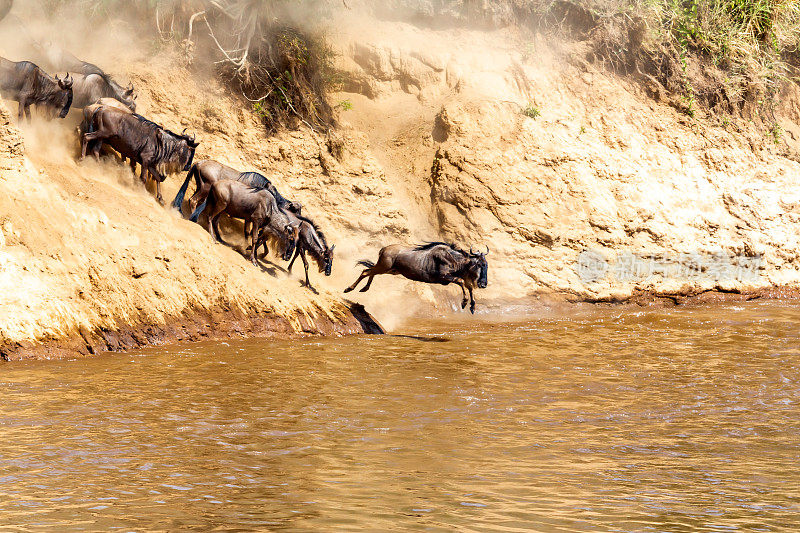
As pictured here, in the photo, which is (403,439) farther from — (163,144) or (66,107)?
(66,107)

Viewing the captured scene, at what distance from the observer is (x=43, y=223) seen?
10.6 m

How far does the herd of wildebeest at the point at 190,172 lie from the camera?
1250 cm

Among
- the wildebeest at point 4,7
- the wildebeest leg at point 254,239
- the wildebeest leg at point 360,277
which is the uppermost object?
the wildebeest at point 4,7

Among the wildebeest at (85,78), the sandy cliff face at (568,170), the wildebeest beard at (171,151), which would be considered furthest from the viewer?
the sandy cliff face at (568,170)

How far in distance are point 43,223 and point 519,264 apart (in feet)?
27.8

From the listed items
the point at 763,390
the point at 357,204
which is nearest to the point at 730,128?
the point at 357,204

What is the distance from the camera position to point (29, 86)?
40.2ft

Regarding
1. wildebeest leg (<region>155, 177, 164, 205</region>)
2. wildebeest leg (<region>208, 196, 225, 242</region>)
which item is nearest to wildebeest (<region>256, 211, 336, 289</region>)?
wildebeest leg (<region>208, 196, 225, 242</region>)

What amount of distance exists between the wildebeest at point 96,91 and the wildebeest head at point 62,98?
46 centimetres

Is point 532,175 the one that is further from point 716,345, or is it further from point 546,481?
point 546,481

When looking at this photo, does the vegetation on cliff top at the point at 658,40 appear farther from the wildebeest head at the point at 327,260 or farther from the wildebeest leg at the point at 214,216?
the wildebeest leg at the point at 214,216

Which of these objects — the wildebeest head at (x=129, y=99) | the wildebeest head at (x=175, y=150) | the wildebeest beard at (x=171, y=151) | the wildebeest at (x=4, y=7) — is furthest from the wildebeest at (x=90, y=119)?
the wildebeest at (x=4, y=7)

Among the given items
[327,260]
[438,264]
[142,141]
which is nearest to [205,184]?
[142,141]

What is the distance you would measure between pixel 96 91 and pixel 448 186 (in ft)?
21.2
